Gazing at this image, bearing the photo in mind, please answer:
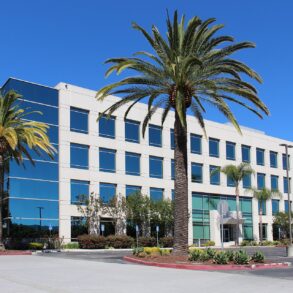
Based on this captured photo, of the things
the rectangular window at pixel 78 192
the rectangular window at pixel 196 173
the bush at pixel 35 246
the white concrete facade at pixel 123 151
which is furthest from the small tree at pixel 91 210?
the rectangular window at pixel 196 173

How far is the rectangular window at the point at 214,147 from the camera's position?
6594cm

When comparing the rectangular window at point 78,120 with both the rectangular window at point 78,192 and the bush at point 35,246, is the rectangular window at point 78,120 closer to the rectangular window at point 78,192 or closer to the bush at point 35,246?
the rectangular window at point 78,192

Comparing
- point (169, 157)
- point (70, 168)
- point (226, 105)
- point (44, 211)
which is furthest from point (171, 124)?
point (226, 105)

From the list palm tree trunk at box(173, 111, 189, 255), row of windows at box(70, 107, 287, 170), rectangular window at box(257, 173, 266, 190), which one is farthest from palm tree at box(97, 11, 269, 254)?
rectangular window at box(257, 173, 266, 190)

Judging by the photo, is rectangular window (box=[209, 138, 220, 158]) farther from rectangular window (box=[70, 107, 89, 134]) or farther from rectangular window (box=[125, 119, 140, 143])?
rectangular window (box=[70, 107, 89, 134])

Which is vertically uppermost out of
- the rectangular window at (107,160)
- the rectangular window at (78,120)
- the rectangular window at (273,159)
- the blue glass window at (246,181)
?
the rectangular window at (78,120)

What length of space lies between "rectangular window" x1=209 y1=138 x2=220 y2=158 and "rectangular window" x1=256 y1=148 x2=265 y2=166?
28.6 feet

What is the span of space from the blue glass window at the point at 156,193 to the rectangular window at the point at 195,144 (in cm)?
713

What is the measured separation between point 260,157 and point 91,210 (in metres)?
31.7

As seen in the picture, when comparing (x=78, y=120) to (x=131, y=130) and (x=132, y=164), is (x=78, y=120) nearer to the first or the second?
(x=131, y=130)

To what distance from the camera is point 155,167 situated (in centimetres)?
5912

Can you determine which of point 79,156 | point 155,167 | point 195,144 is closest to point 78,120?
point 79,156

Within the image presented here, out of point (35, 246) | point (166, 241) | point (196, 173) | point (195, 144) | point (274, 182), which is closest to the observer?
point (35, 246)

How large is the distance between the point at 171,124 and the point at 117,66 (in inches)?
1404
